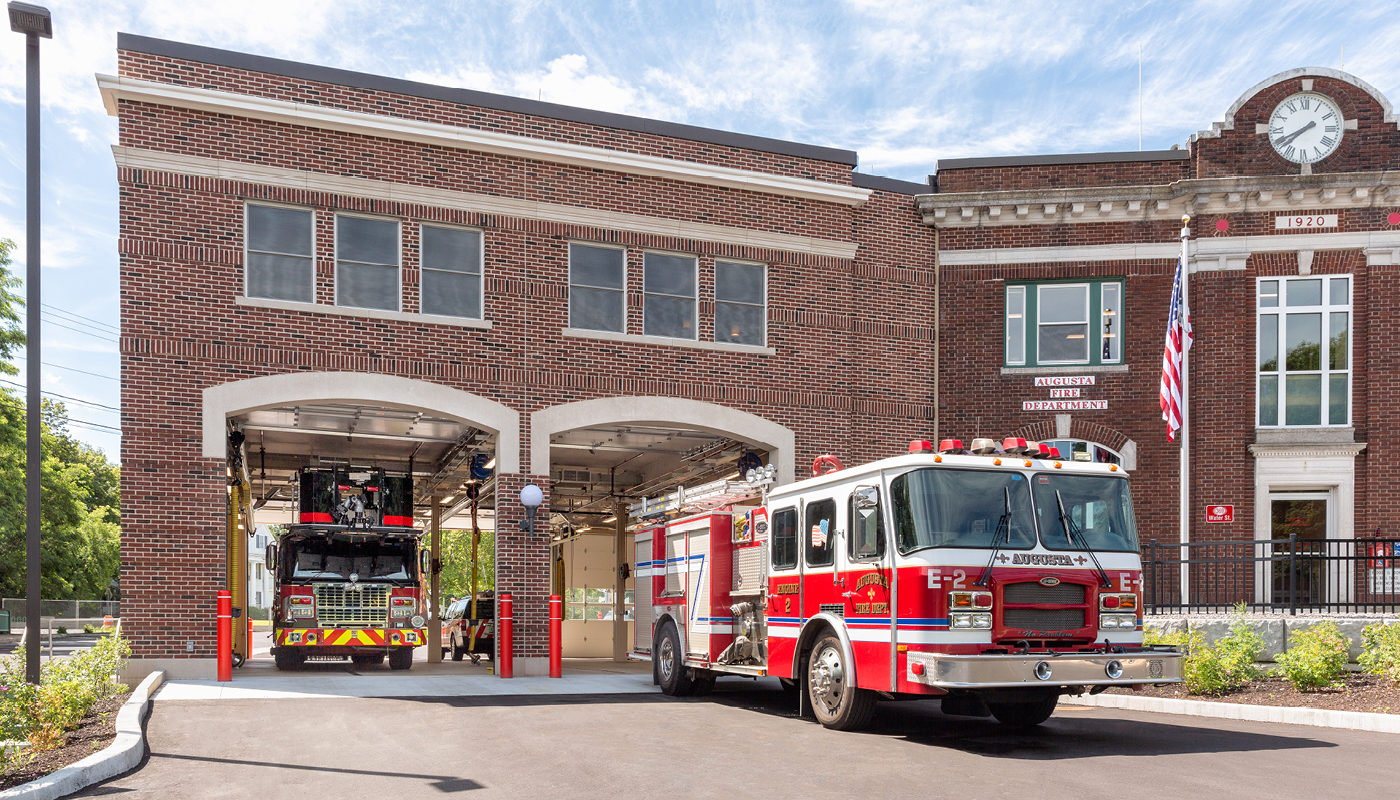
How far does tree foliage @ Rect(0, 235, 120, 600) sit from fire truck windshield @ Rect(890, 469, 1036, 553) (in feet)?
122

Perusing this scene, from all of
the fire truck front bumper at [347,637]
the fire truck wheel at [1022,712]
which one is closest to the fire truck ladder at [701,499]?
the fire truck wheel at [1022,712]

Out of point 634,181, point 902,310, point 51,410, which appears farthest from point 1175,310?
point 51,410

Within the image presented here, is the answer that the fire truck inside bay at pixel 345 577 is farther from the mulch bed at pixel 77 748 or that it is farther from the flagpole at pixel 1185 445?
the flagpole at pixel 1185 445

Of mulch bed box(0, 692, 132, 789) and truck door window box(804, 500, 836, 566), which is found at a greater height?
truck door window box(804, 500, 836, 566)

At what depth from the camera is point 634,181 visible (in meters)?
20.9

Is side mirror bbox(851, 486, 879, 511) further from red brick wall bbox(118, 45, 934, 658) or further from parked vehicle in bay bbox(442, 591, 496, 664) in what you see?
parked vehicle in bay bbox(442, 591, 496, 664)

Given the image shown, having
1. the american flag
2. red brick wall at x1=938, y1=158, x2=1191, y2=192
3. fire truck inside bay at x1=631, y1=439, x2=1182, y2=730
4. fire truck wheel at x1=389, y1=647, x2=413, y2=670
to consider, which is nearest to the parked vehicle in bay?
fire truck wheel at x1=389, y1=647, x2=413, y2=670

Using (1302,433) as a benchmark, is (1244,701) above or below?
below

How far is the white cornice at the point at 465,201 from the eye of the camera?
→ 17969mm

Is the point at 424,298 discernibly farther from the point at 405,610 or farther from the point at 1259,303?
the point at 1259,303

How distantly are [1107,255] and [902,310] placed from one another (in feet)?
12.7

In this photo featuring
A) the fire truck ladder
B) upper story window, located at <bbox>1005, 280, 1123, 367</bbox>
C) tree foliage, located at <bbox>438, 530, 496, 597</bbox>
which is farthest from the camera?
tree foliage, located at <bbox>438, 530, 496, 597</bbox>

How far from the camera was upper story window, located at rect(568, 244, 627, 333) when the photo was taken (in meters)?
20.6

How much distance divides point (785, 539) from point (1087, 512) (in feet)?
11.1
